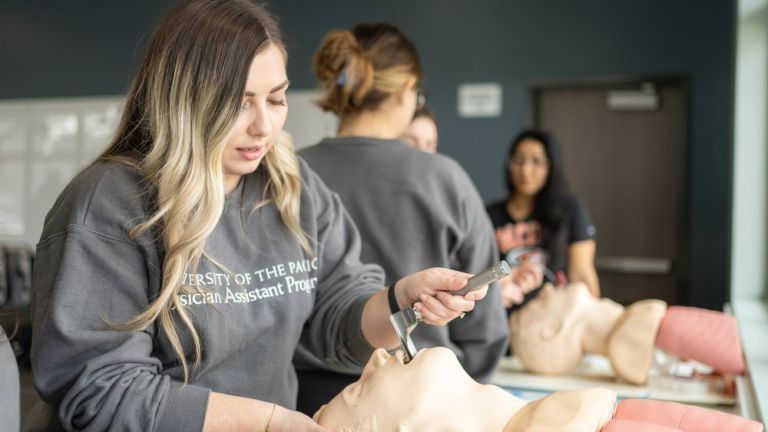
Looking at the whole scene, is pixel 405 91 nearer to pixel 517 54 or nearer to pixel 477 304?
pixel 477 304

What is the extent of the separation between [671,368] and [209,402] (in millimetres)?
1579

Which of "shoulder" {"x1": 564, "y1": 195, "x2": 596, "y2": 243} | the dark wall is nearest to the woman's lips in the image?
"shoulder" {"x1": 564, "y1": 195, "x2": 596, "y2": 243}

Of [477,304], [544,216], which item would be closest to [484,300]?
[477,304]

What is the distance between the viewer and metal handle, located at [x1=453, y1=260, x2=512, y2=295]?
1.09 meters

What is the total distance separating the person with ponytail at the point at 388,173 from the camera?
1867mm

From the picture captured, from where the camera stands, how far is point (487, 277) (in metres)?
1.14

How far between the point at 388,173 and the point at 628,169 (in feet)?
12.4

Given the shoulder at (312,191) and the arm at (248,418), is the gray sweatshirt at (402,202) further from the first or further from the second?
the arm at (248,418)

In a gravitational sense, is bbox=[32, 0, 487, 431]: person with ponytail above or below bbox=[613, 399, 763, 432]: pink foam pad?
above

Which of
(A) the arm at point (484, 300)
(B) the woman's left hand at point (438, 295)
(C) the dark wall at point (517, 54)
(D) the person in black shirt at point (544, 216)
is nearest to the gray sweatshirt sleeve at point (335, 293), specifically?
(B) the woman's left hand at point (438, 295)

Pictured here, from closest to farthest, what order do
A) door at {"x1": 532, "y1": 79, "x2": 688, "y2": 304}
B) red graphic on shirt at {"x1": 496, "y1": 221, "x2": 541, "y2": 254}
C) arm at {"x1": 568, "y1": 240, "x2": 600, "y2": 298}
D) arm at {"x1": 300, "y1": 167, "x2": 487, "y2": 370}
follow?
arm at {"x1": 300, "y1": 167, "x2": 487, "y2": 370}, red graphic on shirt at {"x1": 496, "y1": 221, "x2": 541, "y2": 254}, arm at {"x1": 568, "y1": 240, "x2": 600, "y2": 298}, door at {"x1": 532, "y1": 79, "x2": 688, "y2": 304}

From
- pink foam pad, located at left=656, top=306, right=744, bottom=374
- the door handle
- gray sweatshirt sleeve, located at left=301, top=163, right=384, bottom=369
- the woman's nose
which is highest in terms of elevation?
the woman's nose

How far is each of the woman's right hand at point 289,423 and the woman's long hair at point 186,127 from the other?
149 millimetres

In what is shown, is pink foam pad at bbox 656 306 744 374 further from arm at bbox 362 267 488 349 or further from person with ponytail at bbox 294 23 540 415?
arm at bbox 362 267 488 349
